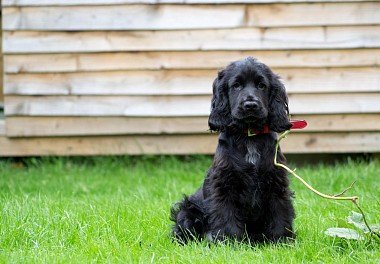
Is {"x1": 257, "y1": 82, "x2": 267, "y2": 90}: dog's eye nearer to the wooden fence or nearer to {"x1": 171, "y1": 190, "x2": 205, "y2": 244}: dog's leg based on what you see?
{"x1": 171, "y1": 190, "x2": 205, "y2": 244}: dog's leg

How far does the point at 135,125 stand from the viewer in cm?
850

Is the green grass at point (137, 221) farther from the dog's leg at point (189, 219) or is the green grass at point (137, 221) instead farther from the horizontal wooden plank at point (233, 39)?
the horizontal wooden plank at point (233, 39)

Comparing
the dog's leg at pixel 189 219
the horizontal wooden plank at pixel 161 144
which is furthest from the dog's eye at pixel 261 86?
the horizontal wooden plank at pixel 161 144

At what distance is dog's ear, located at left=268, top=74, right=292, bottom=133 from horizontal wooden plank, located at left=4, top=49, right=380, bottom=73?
3481 millimetres

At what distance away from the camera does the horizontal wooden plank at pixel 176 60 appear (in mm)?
8336

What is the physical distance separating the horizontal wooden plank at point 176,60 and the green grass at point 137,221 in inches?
45.6

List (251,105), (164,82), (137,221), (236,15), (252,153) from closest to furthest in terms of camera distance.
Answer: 1. (251,105)
2. (252,153)
3. (137,221)
4. (236,15)
5. (164,82)

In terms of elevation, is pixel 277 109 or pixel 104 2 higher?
pixel 104 2

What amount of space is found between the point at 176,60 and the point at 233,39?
0.67 metres

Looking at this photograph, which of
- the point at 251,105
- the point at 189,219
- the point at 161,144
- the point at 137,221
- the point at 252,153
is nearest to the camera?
the point at 251,105

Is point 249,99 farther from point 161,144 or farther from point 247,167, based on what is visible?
point 161,144

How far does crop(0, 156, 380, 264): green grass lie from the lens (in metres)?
4.21

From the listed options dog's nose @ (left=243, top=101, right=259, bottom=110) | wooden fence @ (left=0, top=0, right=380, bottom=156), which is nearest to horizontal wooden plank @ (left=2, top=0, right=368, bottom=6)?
wooden fence @ (left=0, top=0, right=380, bottom=156)

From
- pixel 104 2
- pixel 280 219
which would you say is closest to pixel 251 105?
pixel 280 219
